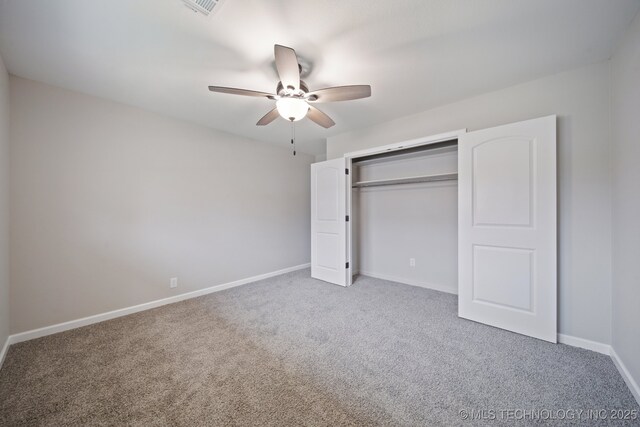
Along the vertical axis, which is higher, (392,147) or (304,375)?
(392,147)

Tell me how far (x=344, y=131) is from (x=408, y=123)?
1003mm

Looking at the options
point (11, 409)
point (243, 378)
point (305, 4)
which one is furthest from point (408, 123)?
point (11, 409)

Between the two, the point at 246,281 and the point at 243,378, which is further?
the point at 246,281

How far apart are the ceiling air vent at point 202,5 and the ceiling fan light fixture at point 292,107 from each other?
0.68 meters

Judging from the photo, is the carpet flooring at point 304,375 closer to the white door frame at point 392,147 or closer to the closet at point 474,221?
the closet at point 474,221

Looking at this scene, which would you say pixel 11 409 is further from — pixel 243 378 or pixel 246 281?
pixel 246 281

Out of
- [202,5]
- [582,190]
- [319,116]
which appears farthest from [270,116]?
[582,190]

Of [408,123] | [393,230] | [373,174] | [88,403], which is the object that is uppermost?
[408,123]

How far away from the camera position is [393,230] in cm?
376

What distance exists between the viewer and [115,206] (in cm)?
259

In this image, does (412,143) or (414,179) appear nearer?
(412,143)

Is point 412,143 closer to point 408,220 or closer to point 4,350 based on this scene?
point 408,220

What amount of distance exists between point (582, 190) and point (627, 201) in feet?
1.28

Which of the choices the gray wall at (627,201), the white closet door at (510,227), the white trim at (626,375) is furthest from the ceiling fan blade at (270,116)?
the white trim at (626,375)
